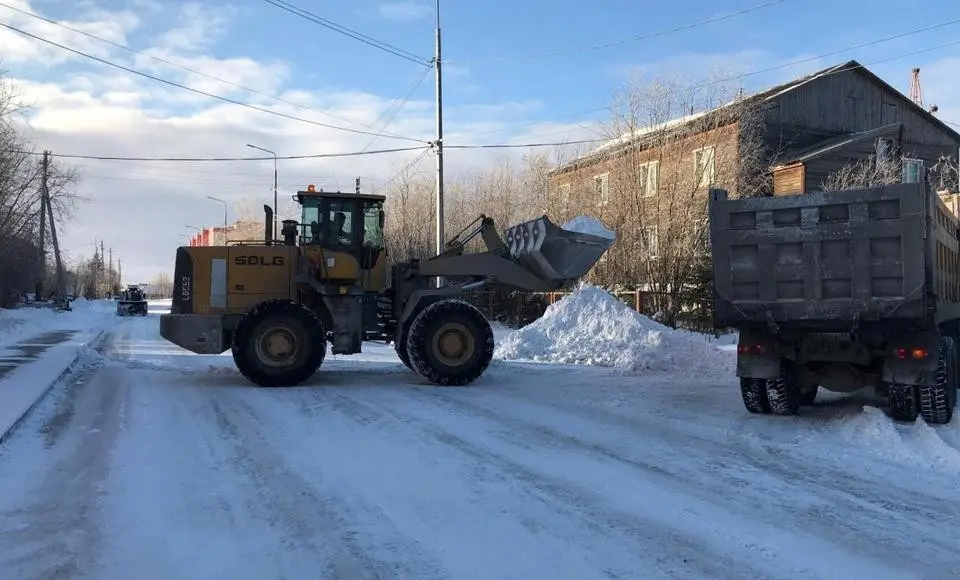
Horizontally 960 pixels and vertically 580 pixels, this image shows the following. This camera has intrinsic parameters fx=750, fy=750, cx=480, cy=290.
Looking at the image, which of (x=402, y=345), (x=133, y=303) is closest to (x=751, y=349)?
(x=402, y=345)

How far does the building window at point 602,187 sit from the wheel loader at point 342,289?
13.3m

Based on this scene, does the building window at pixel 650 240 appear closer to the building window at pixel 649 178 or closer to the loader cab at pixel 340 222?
the building window at pixel 649 178

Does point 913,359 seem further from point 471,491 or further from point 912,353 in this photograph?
point 471,491

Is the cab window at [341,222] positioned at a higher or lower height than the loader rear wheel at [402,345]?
higher

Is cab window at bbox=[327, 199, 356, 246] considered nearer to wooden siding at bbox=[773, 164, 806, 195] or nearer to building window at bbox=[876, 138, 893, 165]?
wooden siding at bbox=[773, 164, 806, 195]

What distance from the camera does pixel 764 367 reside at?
29.0ft

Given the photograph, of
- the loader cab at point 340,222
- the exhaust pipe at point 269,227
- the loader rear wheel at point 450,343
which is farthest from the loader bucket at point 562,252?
the exhaust pipe at point 269,227

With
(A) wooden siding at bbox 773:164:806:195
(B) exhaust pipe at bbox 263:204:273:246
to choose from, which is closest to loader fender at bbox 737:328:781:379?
(B) exhaust pipe at bbox 263:204:273:246

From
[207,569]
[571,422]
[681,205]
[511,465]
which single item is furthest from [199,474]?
[681,205]

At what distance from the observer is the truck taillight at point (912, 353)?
26.5 feet

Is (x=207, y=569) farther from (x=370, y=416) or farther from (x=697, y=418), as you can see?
(x=697, y=418)

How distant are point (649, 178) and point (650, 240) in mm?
2136

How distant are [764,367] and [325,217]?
7637 mm

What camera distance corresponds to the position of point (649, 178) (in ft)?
82.6
